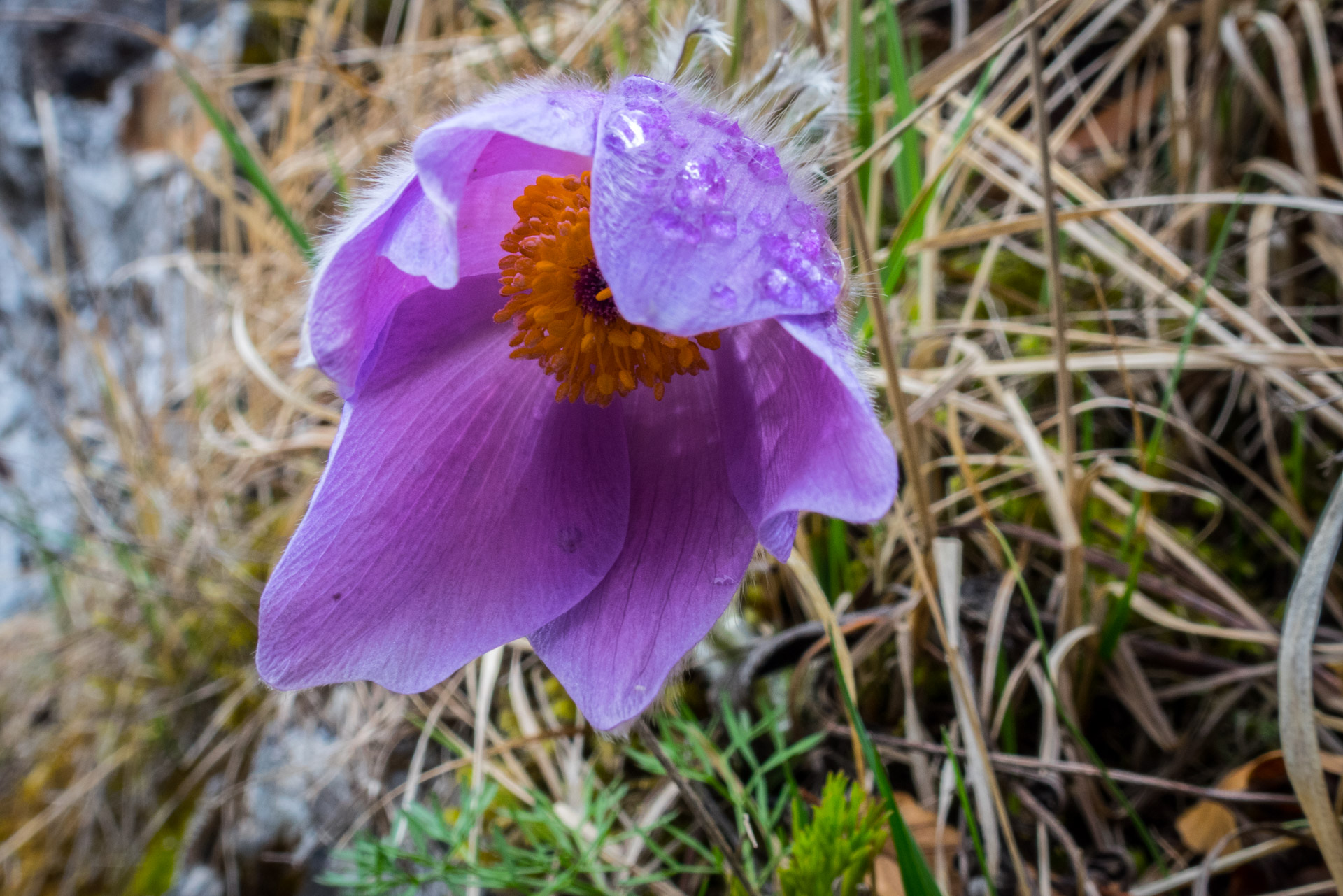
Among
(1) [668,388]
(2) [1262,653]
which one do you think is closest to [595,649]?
(1) [668,388]

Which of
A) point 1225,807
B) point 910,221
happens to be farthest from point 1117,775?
point 910,221

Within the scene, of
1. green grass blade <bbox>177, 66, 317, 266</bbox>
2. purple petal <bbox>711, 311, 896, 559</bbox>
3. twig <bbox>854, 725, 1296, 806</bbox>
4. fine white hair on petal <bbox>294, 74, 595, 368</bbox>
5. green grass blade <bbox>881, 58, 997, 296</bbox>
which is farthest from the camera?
green grass blade <bbox>177, 66, 317, 266</bbox>

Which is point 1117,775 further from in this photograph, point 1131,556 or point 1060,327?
point 1060,327

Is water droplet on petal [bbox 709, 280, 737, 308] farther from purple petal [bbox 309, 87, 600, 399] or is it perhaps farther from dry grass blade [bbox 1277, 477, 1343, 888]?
dry grass blade [bbox 1277, 477, 1343, 888]

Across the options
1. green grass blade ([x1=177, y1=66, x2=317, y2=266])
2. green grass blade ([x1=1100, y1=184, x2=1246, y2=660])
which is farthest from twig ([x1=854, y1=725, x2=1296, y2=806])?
green grass blade ([x1=177, y1=66, x2=317, y2=266])

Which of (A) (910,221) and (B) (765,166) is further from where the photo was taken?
(A) (910,221)

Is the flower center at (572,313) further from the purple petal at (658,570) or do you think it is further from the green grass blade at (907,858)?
the green grass blade at (907,858)

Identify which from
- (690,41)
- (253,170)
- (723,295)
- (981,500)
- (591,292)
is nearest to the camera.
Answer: (723,295)

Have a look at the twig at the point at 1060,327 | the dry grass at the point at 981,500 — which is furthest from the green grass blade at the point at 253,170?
the twig at the point at 1060,327
